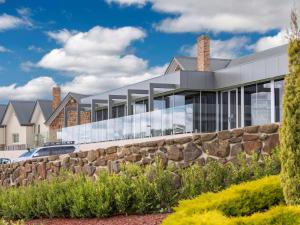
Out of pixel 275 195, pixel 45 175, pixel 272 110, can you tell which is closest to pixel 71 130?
pixel 272 110

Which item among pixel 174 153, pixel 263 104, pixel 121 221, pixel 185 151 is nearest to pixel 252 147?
pixel 185 151

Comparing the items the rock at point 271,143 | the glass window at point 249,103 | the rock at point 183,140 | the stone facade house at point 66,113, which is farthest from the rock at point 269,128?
the stone facade house at point 66,113

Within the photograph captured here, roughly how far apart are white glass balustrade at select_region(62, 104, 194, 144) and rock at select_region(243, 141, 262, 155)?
15.9m

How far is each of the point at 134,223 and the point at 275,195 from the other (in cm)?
335

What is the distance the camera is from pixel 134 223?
10.8m

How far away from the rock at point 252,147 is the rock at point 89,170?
516cm

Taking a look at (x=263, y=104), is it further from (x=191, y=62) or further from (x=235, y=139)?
(x=191, y=62)

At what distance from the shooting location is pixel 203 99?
3161 cm

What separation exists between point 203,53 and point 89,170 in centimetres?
1950

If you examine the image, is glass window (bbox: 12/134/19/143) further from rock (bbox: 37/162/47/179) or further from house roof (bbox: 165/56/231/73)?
rock (bbox: 37/162/47/179)

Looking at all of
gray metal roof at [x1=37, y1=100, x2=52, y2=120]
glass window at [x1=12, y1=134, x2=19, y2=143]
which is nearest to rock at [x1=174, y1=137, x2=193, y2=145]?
gray metal roof at [x1=37, y1=100, x2=52, y2=120]

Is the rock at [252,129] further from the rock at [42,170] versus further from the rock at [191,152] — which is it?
the rock at [42,170]

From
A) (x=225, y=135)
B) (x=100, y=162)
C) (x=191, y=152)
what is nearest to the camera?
(x=225, y=135)

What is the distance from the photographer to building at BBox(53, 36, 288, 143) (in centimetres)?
2653
